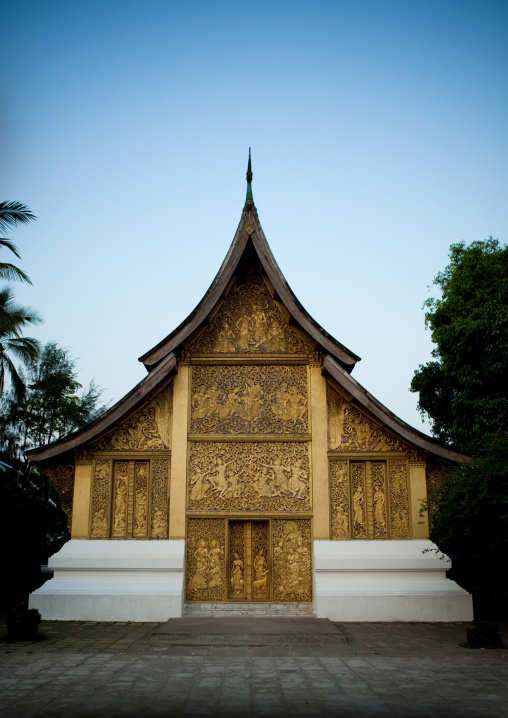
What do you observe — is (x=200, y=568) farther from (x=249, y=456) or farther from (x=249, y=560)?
(x=249, y=456)

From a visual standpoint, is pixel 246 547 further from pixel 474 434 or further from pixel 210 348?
pixel 474 434

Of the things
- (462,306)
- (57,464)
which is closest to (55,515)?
(57,464)

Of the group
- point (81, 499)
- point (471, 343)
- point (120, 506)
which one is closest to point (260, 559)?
point (120, 506)

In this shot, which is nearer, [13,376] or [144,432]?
[144,432]

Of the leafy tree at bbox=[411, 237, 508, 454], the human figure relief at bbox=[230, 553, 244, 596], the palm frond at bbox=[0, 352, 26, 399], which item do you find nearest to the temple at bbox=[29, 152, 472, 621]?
the human figure relief at bbox=[230, 553, 244, 596]

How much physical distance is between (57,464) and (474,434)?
1190cm

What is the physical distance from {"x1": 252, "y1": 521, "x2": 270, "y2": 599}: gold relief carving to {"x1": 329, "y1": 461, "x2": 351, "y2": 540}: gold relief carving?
1.25 metres

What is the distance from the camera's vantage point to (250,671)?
6.56 meters

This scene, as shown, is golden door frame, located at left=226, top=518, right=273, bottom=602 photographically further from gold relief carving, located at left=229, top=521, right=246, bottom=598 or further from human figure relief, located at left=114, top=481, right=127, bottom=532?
human figure relief, located at left=114, top=481, right=127, bottom=532

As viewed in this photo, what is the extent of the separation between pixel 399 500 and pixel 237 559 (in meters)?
3.15

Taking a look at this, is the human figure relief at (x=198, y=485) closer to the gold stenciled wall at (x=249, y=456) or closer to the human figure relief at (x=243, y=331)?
the gold stenciled wall at (x=249, y=456)

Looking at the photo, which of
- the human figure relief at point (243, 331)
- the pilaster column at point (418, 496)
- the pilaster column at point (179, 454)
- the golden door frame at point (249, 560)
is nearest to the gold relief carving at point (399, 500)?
the pilaster column at point (418, 496)

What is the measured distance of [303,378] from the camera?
11461 millimetres

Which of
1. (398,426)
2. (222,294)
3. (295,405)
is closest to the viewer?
(398,426)
